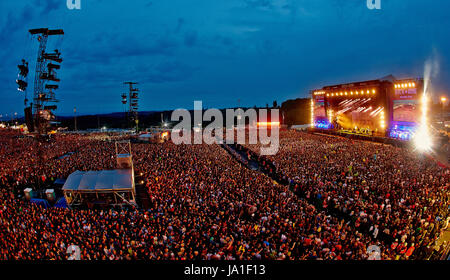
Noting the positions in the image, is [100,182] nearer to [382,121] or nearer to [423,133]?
[423,133]

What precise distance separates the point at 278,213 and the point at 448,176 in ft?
32.1

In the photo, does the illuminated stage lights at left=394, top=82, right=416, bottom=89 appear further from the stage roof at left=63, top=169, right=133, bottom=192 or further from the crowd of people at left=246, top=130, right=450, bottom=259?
the stage roof at left=63, top=169, right=133, bottom=192

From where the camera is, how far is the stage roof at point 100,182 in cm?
1091

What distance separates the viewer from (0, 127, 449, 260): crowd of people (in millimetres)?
6742

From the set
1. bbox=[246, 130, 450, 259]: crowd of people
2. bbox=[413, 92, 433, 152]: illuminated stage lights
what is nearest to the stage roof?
bbox=[246, 130, 450, 259]: crowd of people

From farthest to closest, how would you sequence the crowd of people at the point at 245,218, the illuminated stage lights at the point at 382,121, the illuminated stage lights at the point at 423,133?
1. the illuminated stage lights at the point at 382,121
2. the illuminated stage lights at the point at 423,133
3. the crowd of people at the point at 245,218

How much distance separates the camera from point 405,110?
25203mm

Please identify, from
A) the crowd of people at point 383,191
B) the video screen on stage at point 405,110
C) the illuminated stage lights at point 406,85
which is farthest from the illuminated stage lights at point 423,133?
the crowd of people at point 383,191

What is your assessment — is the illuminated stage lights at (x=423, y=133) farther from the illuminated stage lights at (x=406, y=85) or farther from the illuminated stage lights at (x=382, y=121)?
the illuminated stage lights at (x=382, y=121)

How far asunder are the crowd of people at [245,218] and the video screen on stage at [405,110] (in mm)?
11174

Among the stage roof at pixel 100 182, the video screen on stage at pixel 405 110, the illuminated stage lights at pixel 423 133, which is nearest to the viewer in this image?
the stage roof at pixel 100 182

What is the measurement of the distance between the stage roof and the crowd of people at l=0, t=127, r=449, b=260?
44.2 inches
